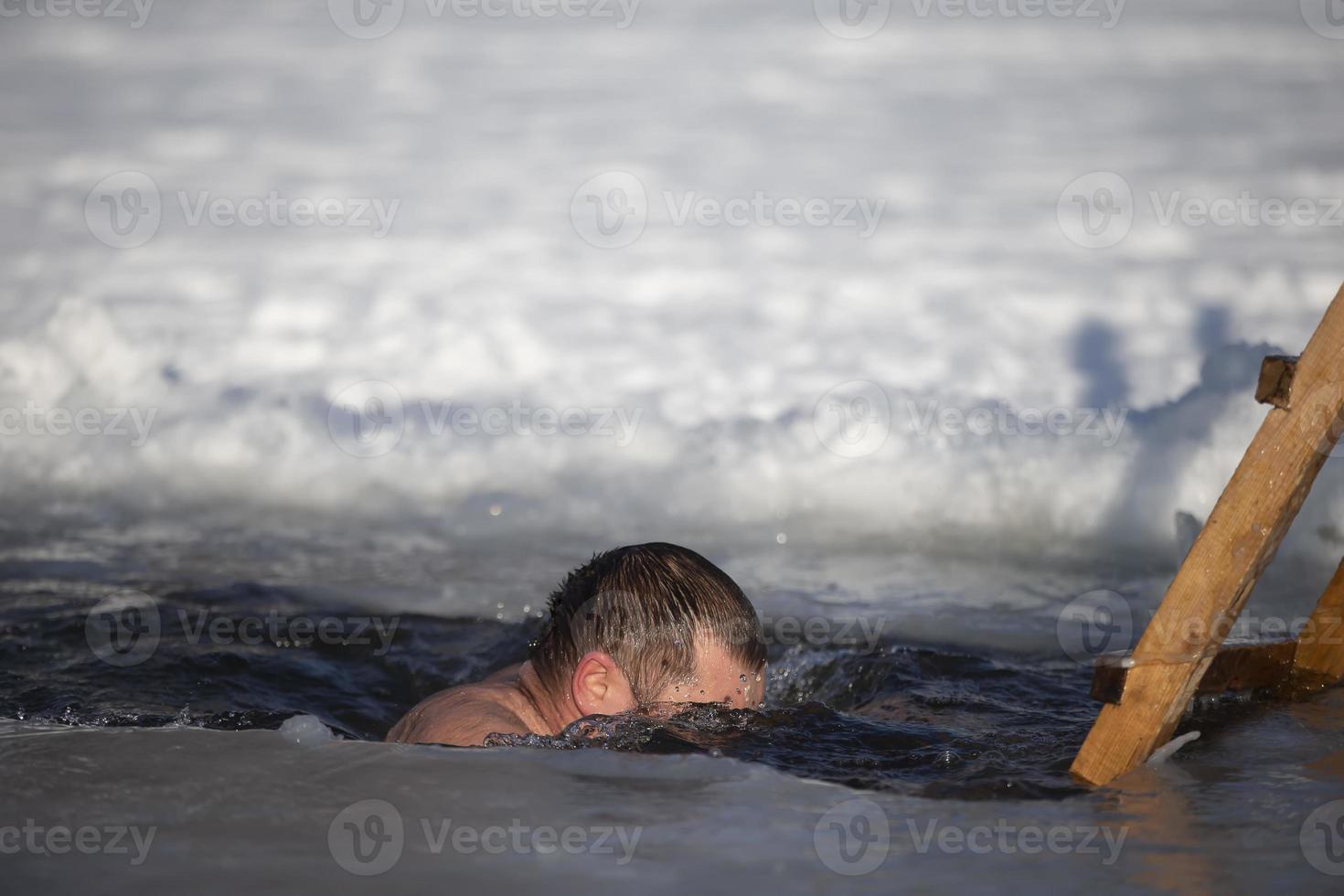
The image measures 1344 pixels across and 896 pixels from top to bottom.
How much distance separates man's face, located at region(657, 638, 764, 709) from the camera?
7.84 ft

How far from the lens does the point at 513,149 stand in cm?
786

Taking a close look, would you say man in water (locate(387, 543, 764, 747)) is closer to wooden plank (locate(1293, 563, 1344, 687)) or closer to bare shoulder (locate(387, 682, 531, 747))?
bare shoulder (locate(387, 682, 531, 747))

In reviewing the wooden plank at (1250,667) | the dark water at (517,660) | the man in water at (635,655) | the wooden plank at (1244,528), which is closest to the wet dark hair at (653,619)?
the man in water at (635,655)

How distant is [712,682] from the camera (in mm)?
2400

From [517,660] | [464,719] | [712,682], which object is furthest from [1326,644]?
[517,660]

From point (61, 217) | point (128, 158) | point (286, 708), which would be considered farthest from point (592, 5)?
point (286, 708)

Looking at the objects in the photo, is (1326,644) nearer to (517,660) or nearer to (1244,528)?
(1244,528)

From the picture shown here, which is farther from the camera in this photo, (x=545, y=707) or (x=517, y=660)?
(x=517, y=660)

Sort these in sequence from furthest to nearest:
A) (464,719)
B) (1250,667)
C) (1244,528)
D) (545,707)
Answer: (1250,667)
(545,707)
(464,719)
(1244,528)

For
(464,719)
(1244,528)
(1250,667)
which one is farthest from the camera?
(1250,667)

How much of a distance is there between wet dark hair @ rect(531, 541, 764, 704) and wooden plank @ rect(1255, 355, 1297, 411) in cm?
102

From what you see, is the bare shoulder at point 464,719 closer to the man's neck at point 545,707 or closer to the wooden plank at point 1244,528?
the man's neck at point 545,707

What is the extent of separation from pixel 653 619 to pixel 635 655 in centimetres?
8

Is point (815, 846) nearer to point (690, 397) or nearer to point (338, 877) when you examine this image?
point (338, 877)
